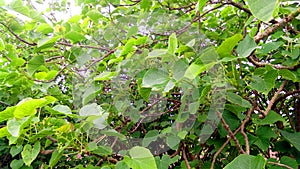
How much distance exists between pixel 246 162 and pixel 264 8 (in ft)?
1.10

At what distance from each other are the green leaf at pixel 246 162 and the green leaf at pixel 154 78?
192 millimetres

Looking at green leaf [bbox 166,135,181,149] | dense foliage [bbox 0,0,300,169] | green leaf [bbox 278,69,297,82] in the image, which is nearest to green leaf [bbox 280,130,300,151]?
dense foliage [bbox 0,0,300,169]

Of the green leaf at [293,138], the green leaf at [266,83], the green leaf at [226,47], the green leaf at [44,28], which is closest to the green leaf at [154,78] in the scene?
the green leaf at [226,47]

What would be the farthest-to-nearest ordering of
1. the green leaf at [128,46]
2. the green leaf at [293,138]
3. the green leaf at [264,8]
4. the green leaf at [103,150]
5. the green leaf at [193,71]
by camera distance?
the green leaf at [293,138] < the green leaf at [103,150] < the green leaf at [128,46] < the green leaf at [193,71] < the green leaf at [264,8]

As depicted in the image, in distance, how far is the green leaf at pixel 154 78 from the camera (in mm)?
563

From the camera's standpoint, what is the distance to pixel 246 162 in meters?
0.59

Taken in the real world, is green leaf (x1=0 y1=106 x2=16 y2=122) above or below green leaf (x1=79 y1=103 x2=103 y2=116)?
above

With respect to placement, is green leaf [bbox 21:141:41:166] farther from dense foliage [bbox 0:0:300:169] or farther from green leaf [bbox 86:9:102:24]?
green leaf [bbox 86:9:102:24]

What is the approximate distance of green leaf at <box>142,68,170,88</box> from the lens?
563 mm

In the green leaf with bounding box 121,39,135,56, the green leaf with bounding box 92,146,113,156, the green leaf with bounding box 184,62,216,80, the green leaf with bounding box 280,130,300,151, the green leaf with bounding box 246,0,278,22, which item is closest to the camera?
the green leaf with bounding box 246,0,278,22

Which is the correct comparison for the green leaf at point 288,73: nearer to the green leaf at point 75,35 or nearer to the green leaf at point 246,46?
the green leaf at point 246,46

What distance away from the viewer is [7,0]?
2.50 feet

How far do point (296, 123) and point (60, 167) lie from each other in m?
0.92

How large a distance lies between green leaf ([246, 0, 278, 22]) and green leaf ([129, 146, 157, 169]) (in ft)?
1.27
